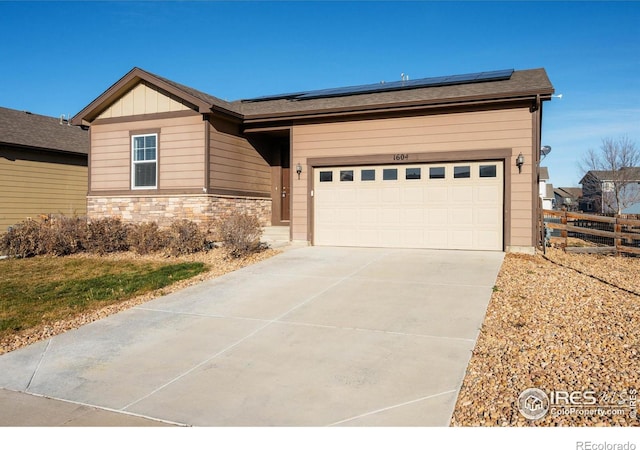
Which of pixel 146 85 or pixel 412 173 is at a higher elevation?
pixel 146 85

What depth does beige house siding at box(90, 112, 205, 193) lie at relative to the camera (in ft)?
42.7

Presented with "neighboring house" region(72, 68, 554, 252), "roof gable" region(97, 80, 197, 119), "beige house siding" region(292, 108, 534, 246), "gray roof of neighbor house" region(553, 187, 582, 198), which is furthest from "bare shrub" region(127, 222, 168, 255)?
"gray roof of neighbor house" region(553, 187, 582, 198)

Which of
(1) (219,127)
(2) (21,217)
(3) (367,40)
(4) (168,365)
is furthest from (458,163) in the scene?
(2) (21,217)

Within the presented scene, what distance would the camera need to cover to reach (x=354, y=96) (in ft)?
42.7

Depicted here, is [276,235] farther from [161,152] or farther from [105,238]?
[105,238]

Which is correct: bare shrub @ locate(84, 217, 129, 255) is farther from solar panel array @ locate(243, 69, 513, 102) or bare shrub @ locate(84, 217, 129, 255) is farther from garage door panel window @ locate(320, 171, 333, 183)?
solar panel array @ locate(243, 69, 513, 102)

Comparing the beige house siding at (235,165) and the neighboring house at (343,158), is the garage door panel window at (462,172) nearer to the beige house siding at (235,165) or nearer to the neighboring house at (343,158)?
the neighboring house at (343,158)

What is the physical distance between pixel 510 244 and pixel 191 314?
7.90 meters

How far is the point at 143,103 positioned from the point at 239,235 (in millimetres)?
6425

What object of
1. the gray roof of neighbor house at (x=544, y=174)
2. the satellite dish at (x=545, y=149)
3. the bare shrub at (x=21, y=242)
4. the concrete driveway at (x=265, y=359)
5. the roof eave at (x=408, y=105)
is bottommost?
the concrete driveway at (x=265, y=359)

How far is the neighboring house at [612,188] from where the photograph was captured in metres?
33.4

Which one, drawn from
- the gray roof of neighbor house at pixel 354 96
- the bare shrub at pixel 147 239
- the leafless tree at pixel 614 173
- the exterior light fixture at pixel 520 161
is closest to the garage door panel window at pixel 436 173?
the gray roof of neighbor house at pixel 354 96

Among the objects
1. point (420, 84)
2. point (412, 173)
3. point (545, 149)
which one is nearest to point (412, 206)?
point (412, 173)

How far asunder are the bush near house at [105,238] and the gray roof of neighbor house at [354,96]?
364 centimetres
